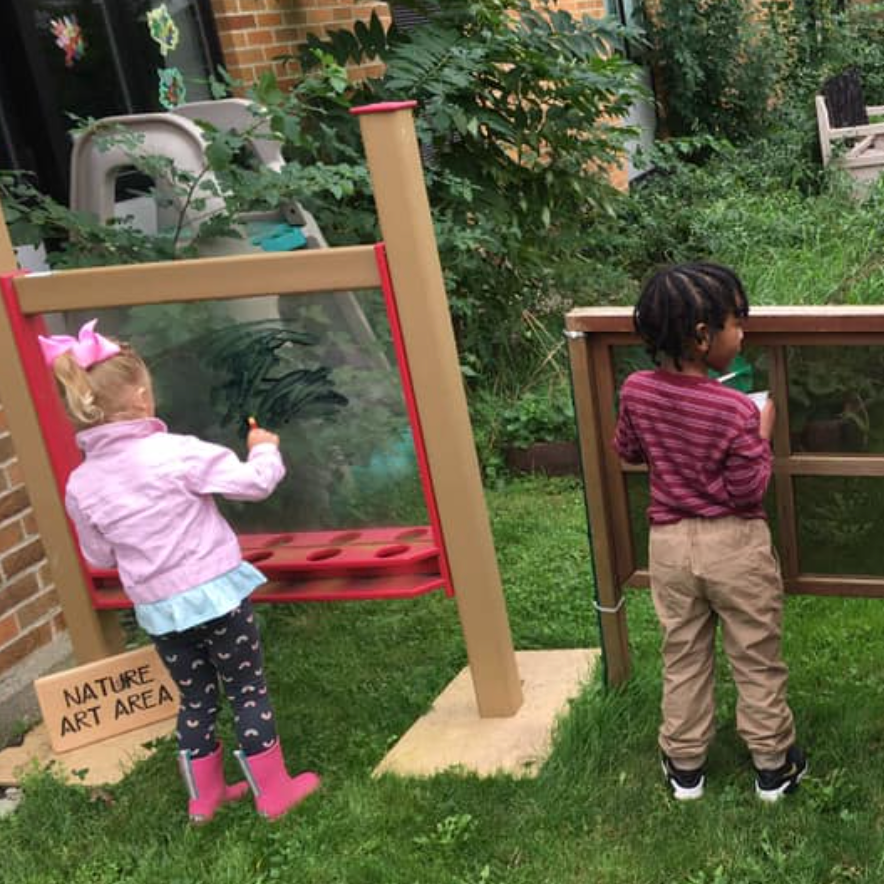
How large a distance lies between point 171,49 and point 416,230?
3.29 meters

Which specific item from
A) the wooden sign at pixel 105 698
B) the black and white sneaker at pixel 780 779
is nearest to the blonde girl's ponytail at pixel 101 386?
the wooden sign at pixel 105 698

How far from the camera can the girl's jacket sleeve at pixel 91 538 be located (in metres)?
3.28

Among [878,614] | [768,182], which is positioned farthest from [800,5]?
[878,614]

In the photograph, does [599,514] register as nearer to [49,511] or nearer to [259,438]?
[259,438]

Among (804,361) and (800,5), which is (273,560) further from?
(800,5)

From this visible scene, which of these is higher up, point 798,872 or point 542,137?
point 542,137

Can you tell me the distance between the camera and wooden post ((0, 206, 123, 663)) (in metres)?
3.78

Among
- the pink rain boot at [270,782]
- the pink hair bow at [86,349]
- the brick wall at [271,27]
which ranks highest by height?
the brick wall at [271,27]

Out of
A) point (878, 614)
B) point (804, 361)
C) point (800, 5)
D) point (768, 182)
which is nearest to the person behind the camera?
point (804, 361)

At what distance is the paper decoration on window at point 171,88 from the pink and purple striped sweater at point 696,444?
3.60 metres

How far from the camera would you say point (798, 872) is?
2783 mm

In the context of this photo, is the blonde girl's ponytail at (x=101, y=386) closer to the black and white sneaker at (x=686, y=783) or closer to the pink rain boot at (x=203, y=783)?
the pink rain boot at (x=203, y=783)

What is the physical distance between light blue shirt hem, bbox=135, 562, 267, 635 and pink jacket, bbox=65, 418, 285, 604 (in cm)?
2

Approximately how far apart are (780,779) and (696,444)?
35.2 inches
